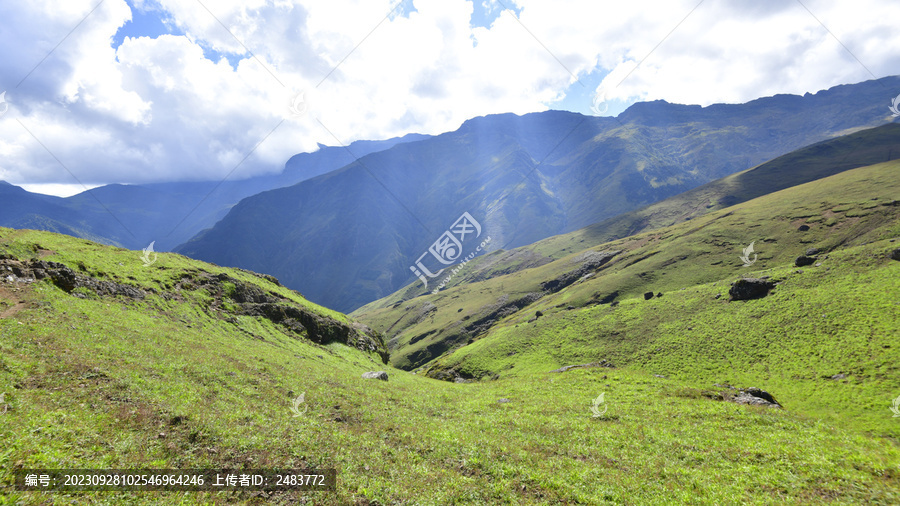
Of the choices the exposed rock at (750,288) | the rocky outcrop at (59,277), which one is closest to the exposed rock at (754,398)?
the exposed rock at (750,288)

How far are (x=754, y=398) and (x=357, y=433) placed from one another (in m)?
35.5

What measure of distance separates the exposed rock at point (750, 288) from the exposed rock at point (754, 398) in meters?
45.5

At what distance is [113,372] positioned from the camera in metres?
18.8

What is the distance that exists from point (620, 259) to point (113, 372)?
161 meters

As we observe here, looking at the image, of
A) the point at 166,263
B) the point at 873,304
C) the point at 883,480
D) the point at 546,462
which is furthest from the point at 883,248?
the point at 166,263

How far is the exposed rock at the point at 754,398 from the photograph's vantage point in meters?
29.7

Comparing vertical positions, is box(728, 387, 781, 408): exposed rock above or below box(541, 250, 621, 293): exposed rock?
below

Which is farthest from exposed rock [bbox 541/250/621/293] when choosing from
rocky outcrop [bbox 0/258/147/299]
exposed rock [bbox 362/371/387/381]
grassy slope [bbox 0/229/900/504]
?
rocky outcrop [bbox 0/258/147/299]

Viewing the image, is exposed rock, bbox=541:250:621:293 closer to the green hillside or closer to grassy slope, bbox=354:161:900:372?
grassy slope, bbox=354:161:900:372

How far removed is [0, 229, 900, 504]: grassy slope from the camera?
45.0ft

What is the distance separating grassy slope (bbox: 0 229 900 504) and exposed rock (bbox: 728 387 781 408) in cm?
395

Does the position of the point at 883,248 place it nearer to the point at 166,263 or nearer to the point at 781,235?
the point at 781,235

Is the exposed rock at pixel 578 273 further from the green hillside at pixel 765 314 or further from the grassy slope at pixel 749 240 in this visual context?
the green hillside at pixel 765 314

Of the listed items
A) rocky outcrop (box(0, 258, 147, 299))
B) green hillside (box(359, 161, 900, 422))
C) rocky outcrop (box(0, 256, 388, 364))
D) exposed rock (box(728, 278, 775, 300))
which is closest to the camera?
rocky outcrop (box(0, 258, 147, 299))
